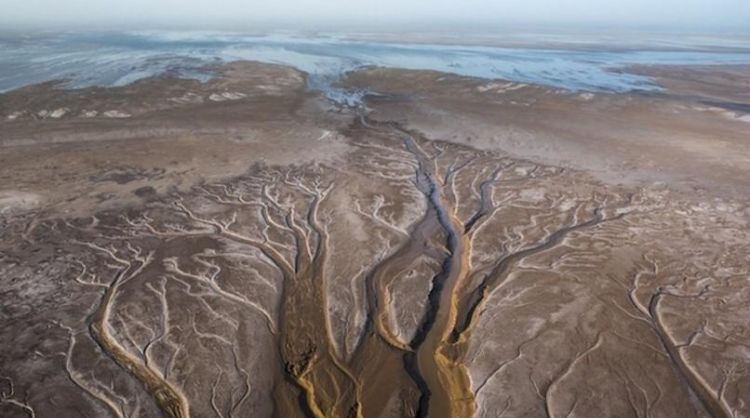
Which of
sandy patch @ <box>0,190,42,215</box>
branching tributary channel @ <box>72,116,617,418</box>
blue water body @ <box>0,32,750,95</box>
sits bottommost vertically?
branching tributary channel @ <box>72,116,617,418</box>

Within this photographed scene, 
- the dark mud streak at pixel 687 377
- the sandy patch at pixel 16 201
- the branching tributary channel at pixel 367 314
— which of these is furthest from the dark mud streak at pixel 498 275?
the sandy patch at pixel 16 201

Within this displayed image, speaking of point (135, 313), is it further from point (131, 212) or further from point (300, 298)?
point (131, 212)

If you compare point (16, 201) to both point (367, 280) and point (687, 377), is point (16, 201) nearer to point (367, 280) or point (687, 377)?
point (367, 280)

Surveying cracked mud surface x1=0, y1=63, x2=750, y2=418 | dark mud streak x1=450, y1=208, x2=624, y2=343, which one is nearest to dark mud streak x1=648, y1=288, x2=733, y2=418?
cracked mud surface x1=0, y1=63, x2=750, y2=418

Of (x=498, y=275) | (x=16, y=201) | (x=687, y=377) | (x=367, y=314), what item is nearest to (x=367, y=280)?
(x=367, y=314)

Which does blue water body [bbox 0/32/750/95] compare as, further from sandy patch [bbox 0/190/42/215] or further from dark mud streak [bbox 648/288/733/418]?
dark mud streak [bbox 648/288/733/418]

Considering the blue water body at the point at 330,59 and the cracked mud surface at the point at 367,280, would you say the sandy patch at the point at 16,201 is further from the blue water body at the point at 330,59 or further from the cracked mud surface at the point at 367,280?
the blue water body at the point at 330,59
